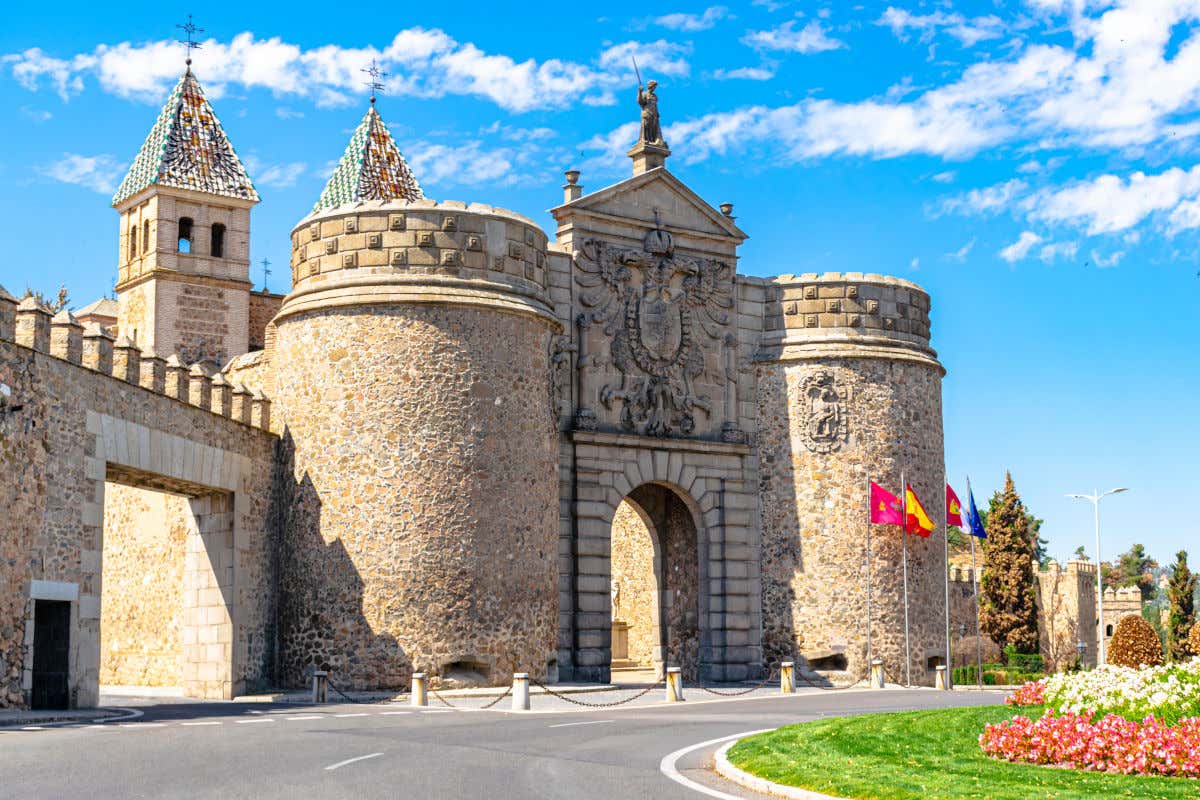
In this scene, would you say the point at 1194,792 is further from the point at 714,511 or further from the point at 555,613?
the point at 714,511

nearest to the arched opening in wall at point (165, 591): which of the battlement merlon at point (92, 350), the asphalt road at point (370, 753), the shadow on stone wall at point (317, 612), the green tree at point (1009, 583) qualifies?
the shadow on stone wall at point (317, 612)

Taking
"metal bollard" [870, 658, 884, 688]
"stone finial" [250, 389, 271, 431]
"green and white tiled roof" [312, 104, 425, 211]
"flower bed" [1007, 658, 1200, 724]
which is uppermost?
"green and white tiled roof" [312, 104, 425, 211]

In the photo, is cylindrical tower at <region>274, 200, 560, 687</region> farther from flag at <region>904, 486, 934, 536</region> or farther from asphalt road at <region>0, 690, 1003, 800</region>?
flag at <region>904, 486, 934, 536</region>

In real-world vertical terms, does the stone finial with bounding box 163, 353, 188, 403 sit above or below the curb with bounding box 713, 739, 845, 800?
above

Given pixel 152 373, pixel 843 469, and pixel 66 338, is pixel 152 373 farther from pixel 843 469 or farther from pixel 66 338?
pixel 843 469

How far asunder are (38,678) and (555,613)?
1156 centimetres

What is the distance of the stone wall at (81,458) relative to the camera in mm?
23031

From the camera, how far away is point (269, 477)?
3147 cm

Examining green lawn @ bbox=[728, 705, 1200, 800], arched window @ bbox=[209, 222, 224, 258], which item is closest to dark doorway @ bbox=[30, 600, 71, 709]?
green lawn @ bbox=[728, 705, 1200, 800]

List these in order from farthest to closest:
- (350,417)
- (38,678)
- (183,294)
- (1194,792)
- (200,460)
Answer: (183,294)
(350,417)
(200,460)
(38,678)
(1194,792)

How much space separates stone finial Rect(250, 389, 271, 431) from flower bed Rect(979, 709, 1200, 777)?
64.3 ft

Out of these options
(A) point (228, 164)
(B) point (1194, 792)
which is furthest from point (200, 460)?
(A) point (228, 164)

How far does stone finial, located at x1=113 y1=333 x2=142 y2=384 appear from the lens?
26672 mm

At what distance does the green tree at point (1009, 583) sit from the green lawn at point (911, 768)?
33.5m
